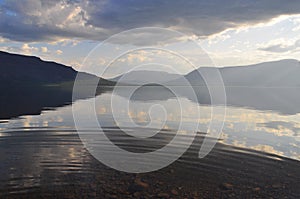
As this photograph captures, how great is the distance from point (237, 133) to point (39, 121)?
105 ft

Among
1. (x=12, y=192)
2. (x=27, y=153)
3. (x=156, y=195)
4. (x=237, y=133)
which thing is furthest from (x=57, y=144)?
(x=237, y=133)

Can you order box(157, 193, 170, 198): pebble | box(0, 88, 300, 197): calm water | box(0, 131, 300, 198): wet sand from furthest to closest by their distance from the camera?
box(0, 88, 300, 197): calm water < box(0, 131, 300, 198): wet sand < box(157, 193, 170, 198): pebble

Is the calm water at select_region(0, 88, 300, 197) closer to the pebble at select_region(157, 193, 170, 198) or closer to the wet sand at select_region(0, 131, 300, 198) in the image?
the wet sand at select_region(0, 131, 300, 198)

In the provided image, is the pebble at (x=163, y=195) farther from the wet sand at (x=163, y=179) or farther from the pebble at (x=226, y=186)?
the pebble at (x=226, y=186)

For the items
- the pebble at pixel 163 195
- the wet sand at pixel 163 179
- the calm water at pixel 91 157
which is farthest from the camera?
the calm water at pixel 91 157

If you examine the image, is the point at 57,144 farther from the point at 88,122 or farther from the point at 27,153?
the point at 88,122

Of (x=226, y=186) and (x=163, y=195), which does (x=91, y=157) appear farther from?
(x=226, y=186)

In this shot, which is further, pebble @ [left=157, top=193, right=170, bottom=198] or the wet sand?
the wet sand

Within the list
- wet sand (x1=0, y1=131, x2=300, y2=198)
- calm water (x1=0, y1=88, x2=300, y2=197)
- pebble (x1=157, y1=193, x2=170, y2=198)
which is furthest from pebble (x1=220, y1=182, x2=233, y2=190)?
pebble (x1=157, y1=193, x2=170, y2=198)

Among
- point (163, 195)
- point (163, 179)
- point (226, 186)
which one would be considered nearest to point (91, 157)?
point (163, 179)

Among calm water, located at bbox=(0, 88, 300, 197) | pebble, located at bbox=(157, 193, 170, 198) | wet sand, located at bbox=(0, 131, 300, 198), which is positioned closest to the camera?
pebble, located at bbox=(157, 193, 170, 198)

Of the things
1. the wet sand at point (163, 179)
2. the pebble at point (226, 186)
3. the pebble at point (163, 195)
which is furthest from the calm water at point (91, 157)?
the pebble at point (163, 195)

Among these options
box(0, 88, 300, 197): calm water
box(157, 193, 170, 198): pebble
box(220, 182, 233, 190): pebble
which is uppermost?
box(0, 88, 300, 197): calm water

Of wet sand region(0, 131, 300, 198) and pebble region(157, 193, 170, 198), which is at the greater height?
wet sand region(0, 131, 300, 198)
